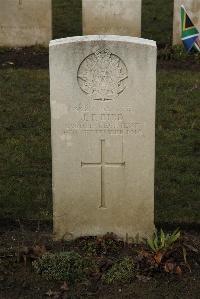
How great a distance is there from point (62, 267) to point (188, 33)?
7.36 meters

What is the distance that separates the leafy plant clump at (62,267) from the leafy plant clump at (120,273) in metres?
0.18

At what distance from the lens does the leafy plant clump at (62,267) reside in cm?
500

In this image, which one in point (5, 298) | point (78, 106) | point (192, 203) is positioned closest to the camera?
point (5, 298)

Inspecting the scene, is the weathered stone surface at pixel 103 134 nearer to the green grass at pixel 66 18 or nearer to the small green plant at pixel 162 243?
the small green plant at pixel 162 243

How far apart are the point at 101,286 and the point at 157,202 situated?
67.2 inches

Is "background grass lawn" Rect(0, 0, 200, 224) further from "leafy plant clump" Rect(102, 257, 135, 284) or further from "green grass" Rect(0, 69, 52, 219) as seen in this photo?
"leafy plant clump" Rect(102, 257, 135, 284)

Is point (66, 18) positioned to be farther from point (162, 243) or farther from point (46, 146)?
point (162, 243)

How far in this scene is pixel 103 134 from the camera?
536 centimetres

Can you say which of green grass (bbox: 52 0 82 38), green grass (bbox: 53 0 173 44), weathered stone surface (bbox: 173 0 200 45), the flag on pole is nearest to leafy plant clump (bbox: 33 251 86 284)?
the flag on pole

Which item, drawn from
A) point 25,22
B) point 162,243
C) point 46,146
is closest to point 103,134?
point 162,243

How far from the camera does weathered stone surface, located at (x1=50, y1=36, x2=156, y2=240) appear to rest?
5199 millimetres

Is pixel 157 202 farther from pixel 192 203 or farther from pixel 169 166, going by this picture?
pixel 169 166

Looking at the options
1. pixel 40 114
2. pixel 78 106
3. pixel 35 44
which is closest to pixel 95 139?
pixel 78 106

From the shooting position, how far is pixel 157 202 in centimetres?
652
